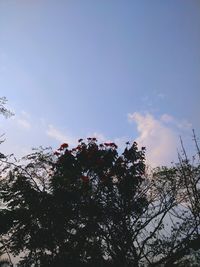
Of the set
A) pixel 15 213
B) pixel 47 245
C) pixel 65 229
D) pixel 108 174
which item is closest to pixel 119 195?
pixel 108 174

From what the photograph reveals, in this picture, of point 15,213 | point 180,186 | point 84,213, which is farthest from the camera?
point 180,186

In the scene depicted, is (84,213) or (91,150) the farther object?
(91,150)

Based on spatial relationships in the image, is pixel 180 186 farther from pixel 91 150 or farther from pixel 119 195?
pixel 91 150

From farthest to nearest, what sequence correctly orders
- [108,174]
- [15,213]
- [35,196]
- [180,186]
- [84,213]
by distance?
[180,186] → [108,174] → [84,213] → [35,196] → [15,213]

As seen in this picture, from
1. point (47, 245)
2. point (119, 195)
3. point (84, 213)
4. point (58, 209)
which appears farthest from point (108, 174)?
point (47, 245)

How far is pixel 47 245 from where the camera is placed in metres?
14.2

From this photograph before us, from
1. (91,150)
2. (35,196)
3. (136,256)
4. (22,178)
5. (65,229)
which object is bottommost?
(136,256)

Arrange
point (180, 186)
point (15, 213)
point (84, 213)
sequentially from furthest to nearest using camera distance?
point (180, 186), point (84, 213), point (15, 213)

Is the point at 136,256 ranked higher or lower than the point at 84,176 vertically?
lower

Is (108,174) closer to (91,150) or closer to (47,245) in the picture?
(91,150)

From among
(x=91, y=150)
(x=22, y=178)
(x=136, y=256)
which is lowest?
(x=136, y=256)

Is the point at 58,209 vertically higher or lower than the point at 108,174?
lower

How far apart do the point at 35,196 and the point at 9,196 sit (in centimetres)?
128

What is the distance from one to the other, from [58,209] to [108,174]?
421 centimetres
